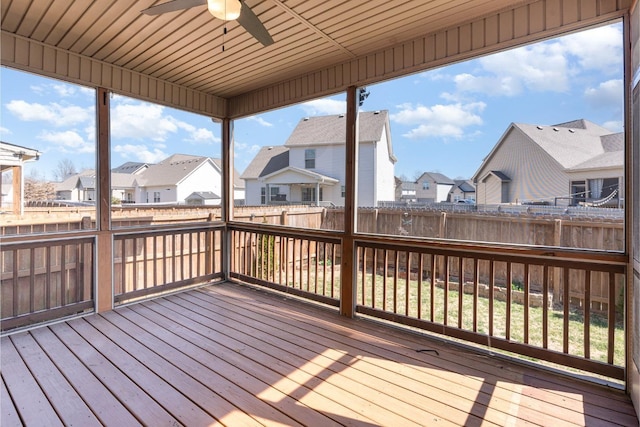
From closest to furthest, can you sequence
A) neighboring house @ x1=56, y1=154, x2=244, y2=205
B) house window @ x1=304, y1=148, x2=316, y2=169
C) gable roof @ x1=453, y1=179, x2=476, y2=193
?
gable roof @ x1=453, y1=179, x2=476, y2=193 < neighboring house @ x1=56, y1=154, x2=244, y2=205 < house window @ x1=304, y1=148, x2=316, y2=169

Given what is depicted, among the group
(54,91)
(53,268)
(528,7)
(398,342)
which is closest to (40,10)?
(54,91)

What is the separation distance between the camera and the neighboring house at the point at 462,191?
2.92 m

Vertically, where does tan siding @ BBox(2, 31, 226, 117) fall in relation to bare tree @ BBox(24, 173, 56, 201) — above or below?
above

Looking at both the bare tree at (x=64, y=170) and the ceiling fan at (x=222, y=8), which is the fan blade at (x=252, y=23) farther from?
the bare tree at (x=64, y=170)

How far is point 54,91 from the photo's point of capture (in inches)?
132

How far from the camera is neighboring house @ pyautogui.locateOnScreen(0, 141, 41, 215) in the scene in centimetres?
305

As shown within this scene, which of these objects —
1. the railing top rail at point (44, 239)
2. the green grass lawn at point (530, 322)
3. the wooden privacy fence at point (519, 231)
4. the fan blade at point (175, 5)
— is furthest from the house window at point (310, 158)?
the railing top rail at point (44, 239)

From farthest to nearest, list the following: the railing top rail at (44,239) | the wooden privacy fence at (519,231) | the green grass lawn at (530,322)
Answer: the railing top rail at (44,239), the green grass lawn at (530,322), the wooden privacy fence at (519,231)

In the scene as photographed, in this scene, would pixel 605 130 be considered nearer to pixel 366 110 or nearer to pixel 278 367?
pixel 366 110

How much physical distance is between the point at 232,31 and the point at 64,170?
2409 millimetres

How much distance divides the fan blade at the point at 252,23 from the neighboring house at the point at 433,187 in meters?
1.88

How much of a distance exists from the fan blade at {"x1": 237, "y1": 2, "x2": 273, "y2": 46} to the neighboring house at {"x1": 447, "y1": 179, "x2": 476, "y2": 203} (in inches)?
81.3

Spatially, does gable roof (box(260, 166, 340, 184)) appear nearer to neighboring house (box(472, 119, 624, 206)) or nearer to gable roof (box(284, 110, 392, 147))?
gable roof (box(284, 110, 392, 147))

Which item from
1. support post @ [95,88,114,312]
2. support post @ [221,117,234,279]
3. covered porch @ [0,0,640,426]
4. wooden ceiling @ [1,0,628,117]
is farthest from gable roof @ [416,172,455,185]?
support post @ [95,88,114,312]
